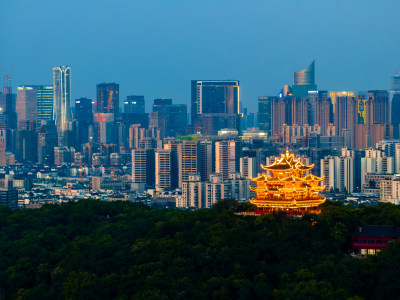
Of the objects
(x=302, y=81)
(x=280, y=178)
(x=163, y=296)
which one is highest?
(x=302, y=81)

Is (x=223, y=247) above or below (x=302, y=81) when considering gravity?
below

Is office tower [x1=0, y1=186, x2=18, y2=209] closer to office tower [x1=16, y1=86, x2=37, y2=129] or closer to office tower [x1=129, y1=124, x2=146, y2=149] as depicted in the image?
office tower [x1=129, y1=124, x2=146, y2=149]

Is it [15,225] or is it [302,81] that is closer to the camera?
[15,225]

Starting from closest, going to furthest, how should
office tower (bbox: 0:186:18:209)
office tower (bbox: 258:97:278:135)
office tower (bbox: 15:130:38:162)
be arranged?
office tower (bbox: 0:186:18:209) → office tower (bbox: 15:130:38:162) → office tower (bbox: 258:97:278:135)

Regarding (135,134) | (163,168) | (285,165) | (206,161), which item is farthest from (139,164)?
(285,165)

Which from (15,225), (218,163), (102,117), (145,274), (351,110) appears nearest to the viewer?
(145,274)

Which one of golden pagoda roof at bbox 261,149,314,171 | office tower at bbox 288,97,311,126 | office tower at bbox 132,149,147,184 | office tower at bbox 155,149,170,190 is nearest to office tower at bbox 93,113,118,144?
office tower at bbox 288,97,311,126

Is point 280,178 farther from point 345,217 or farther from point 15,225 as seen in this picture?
point 15,225

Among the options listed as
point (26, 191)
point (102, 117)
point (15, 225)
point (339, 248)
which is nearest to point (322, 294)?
point (339, 248)
